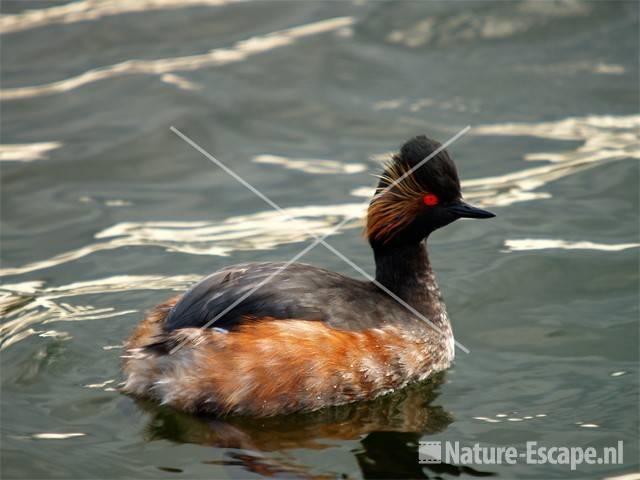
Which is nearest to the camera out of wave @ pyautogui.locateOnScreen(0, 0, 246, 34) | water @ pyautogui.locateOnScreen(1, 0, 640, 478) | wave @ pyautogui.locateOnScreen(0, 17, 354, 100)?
water @ pyautogui.locateOnScreen(1, 0, 640, 478)

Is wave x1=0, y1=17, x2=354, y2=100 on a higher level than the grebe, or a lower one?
higher

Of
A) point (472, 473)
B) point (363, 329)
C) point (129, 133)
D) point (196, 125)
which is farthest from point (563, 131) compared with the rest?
point (472, 473)

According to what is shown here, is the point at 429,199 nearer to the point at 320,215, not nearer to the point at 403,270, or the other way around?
the point at 403,270

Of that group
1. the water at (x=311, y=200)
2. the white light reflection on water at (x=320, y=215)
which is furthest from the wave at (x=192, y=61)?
the white light reflection on water at (x=320, y=215)

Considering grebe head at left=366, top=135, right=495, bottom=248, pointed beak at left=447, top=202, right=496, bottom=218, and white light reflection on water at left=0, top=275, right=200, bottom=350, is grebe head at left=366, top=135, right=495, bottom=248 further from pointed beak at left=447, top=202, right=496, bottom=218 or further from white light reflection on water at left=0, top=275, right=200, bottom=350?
white light reflection on water at left=0, top=275, right=200, bottom=350

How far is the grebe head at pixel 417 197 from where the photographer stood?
19.7ft

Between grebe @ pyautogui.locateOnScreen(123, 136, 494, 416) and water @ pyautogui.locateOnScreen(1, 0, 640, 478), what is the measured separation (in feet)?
0.42

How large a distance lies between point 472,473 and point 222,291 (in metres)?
1.67

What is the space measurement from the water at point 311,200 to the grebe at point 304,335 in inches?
5.1

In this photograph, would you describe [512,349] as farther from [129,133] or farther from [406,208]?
[129,133]

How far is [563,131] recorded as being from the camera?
9.89 meters

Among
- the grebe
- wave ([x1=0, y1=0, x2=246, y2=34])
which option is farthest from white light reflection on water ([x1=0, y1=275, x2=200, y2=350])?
wave ([x1=0, y1=0, x2=246, y2=34])

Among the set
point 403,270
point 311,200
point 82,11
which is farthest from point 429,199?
point 82,11

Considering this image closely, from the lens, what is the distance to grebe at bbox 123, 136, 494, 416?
17.9 feet
